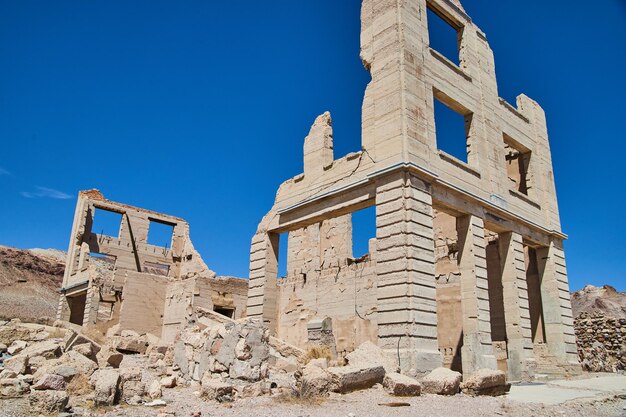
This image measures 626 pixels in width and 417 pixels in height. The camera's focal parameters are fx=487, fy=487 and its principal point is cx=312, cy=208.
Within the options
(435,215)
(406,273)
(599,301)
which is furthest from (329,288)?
(599,301)

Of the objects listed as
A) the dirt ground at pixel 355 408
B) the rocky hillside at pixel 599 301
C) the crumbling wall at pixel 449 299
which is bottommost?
the dirt ground at pixel 355 408

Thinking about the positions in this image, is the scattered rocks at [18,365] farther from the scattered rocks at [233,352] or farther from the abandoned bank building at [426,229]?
the abandoned bank building at [426,229]

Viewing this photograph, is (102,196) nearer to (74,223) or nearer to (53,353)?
(74,223)

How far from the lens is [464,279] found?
12.5m

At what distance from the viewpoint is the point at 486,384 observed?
7914mm

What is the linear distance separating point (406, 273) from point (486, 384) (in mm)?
3127

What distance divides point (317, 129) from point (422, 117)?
3780 millimetres

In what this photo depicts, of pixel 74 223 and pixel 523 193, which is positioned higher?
pixel 74 223

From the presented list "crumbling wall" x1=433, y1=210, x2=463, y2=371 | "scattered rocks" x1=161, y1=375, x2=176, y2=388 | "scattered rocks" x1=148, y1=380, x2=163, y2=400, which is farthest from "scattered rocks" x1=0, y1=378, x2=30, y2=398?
"crumbling wall" x1=433, y1=210, x2=463, y2=371

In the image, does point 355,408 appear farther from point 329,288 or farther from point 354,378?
point 329,288

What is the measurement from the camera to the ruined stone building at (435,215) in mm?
11031

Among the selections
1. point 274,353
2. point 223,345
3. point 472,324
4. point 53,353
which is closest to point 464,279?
point 472,324

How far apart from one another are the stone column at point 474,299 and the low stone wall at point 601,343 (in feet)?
24.1

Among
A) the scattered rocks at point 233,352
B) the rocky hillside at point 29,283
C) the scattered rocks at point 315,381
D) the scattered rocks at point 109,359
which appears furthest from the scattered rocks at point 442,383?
the rocky hillside at point 29,283
